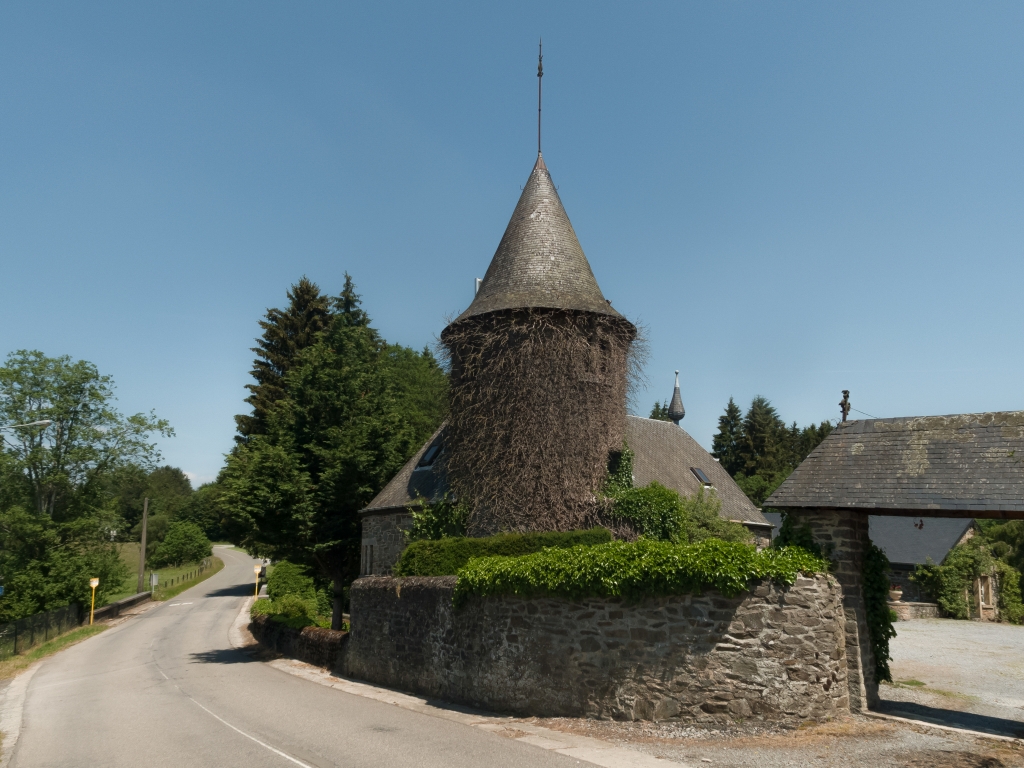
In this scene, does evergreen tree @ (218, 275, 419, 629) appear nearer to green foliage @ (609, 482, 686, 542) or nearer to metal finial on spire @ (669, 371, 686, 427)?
green foliage @ (609, 482, 686, 542)

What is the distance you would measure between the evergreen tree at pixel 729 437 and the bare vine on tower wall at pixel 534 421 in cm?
5389

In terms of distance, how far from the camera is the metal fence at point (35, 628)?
2681 cm

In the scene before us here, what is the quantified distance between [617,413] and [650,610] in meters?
9.50

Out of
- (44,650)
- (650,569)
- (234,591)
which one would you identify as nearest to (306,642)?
(44,650)

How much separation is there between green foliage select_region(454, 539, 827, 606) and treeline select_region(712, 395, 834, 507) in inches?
2099

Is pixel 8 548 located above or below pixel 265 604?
above

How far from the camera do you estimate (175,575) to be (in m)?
65.2

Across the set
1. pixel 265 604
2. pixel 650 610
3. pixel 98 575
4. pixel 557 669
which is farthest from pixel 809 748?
pixel 98 575

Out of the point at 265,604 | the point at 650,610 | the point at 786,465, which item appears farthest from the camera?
the point at 786,465

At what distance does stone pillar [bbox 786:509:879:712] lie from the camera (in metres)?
10.8

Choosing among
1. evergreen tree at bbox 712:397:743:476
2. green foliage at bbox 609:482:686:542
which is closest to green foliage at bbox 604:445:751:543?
green foliage at bbox 609:482:686:542

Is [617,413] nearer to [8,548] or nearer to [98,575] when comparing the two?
[98,575]

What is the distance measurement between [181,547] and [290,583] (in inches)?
1563

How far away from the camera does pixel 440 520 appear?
20234mm
